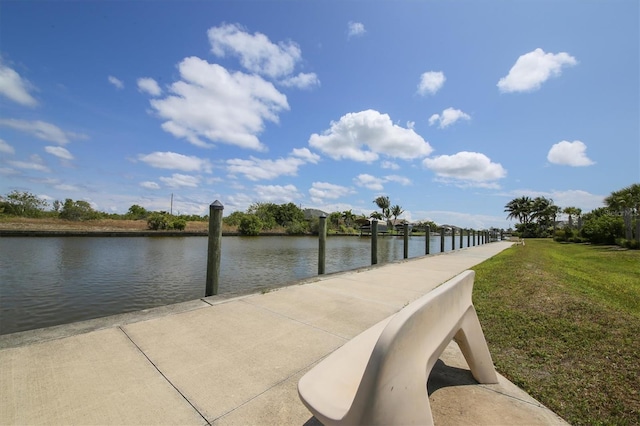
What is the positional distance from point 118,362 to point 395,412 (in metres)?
2.18

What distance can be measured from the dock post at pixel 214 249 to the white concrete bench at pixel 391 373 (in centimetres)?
313

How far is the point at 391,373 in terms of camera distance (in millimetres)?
1082

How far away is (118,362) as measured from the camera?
2182mm

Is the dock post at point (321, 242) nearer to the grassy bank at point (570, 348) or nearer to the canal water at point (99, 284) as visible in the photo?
the canal water at point (99, 284)

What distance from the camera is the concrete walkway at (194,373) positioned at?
1646 millimetres

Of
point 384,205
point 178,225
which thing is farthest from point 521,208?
point 178,225

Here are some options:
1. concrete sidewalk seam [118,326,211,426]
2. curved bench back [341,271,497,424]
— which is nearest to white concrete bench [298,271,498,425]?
curved bench back [341,271,497,424]

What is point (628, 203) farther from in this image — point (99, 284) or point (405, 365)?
point (99, 284)

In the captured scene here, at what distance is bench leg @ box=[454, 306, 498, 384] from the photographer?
189 cm

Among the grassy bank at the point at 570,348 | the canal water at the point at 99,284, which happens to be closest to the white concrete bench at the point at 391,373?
the grassy bank at the point at 570,348

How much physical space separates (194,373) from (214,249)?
2440mm

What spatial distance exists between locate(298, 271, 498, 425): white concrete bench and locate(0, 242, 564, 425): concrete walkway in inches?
20.1

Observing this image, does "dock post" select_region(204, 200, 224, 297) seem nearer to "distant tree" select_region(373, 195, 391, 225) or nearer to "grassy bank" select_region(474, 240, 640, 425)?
"grassy bank" select_region(474, 240, 640, 425)

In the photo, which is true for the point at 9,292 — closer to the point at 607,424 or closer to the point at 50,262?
the point at 50,262
